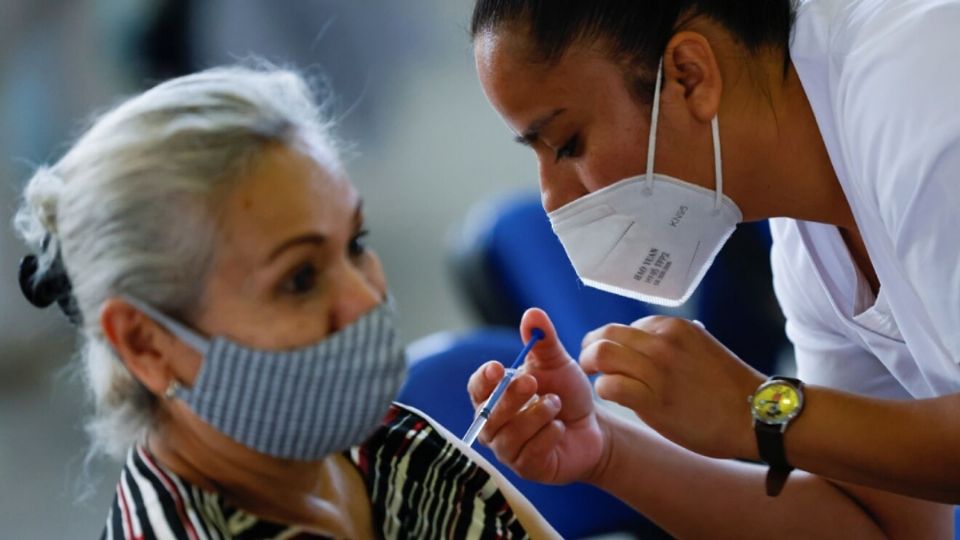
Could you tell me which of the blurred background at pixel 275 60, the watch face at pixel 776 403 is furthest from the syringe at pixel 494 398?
the blurred background at pixel 275 60

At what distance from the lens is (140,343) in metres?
1.25

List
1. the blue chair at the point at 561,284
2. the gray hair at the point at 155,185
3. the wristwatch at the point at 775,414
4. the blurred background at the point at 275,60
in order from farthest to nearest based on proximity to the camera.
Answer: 1. the blurred background at the point at 275,60
2. the blue chair at the point at 561,284
3. the wristwatch at the point at 775,414
4. the gray hair at the point at 155,185

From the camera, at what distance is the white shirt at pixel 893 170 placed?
1.44 m

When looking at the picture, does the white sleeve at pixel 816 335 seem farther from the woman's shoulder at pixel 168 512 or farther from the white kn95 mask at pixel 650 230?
the woman's shoulder at pixel 168 512

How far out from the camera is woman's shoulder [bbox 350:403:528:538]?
1443 millimetres

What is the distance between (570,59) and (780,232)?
19.1 inches

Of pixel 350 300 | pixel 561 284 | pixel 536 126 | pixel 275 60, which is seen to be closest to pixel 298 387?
pixel 350 300

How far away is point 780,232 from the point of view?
1.88 metres

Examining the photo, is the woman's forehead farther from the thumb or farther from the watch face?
the watch face

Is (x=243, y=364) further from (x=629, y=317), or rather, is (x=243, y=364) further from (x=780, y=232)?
(x=629, y=317)

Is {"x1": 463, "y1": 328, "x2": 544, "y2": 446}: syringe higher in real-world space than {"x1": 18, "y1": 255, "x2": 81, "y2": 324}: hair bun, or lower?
lower

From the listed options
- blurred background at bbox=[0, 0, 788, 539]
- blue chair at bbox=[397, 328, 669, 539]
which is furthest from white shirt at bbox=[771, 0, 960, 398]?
blurred background at bbox=[0, 0, 788, 539]

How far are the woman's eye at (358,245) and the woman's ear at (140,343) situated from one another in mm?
198

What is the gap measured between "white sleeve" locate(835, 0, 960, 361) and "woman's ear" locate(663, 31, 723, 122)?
15 centimetres
